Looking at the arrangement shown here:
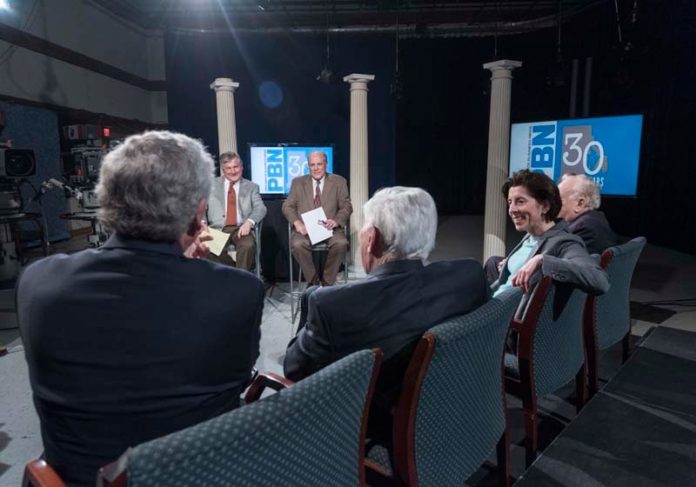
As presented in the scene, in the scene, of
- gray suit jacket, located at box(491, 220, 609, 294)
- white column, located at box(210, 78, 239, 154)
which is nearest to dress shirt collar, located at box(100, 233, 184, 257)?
gray suit jacket, located at box(491, 220, 609, 294)

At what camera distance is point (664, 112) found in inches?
249

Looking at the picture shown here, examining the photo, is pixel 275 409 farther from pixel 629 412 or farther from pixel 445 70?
pixel 445 70

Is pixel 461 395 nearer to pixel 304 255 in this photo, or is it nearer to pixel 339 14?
pixel 304 255

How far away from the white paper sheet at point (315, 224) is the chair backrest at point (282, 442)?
2.89m

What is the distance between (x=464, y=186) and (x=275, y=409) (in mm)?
10221

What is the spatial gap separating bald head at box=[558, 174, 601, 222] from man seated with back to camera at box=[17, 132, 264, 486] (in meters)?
2.18

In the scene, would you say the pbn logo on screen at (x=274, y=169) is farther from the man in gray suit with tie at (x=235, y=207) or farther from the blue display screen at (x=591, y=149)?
the blue display screen at (x=591, y=149)

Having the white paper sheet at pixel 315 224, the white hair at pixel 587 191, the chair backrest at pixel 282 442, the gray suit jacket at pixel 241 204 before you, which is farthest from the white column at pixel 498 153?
the chair backrest at pixel 282 442

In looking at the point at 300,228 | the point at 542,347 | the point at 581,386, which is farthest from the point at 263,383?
the point at 300,228

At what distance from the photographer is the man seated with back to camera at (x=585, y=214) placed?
2.40 meters

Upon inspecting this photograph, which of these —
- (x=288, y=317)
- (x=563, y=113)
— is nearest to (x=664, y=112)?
(x=563, y=113)

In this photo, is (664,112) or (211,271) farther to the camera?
(664,112)

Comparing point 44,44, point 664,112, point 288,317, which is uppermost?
point 44,44

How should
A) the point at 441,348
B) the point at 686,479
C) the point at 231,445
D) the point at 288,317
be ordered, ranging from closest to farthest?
1. the point at 231,445
2. the point at 441,348
3. the point at 686,479
4. the point at 288,317
